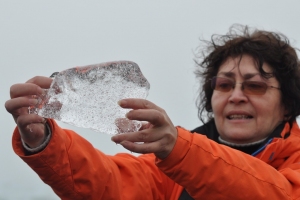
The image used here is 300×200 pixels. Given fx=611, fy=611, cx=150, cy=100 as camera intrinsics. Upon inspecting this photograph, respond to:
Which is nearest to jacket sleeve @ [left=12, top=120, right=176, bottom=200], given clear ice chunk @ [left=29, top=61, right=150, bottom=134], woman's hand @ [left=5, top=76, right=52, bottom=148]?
woman's hand @ [left=5, top=76, right=52, bottom=148]

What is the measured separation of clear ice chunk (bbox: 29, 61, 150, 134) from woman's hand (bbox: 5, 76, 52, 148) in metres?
0.04

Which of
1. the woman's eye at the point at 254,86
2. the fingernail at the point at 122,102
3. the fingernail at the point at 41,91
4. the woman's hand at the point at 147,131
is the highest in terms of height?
the fingernail at the point at 41,91

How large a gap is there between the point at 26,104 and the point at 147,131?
57cm

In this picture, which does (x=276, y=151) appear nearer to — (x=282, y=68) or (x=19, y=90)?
(x=282, y=68)

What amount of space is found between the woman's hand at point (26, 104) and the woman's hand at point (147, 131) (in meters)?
0.45

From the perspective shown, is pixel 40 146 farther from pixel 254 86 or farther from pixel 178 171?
pixel 254 86

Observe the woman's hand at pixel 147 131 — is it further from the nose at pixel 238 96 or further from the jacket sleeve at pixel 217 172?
the nose at pixel 238 96

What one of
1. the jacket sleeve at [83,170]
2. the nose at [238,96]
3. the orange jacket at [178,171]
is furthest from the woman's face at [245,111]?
the jacket sleeve at [83,170]

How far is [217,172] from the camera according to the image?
3.11 m

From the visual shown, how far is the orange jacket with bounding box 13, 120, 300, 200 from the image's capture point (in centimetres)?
304

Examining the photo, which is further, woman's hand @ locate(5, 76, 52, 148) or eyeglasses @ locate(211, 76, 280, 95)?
eyeglasses @ locate(211, 76, 280, 95)

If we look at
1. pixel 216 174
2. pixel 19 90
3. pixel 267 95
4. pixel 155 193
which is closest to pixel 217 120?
pixel 267 95

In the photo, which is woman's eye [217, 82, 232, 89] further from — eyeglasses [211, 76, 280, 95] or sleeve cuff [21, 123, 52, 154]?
sleeve cuff [21, 123, 52, 154]

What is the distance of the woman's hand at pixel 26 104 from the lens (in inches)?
111
